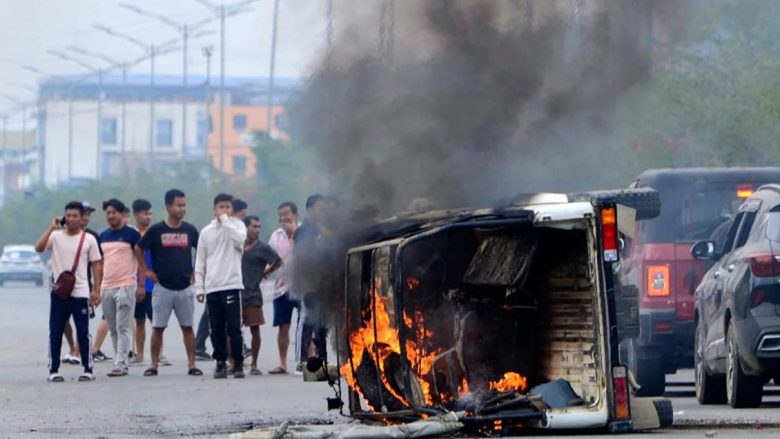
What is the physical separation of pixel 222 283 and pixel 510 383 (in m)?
7.37

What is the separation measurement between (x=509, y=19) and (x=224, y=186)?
2617 inches

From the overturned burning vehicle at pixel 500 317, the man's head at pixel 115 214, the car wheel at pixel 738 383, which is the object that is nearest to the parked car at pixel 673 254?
the car wheel at pixel 738 383

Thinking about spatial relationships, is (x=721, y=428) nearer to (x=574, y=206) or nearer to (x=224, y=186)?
(x=574, y=206)

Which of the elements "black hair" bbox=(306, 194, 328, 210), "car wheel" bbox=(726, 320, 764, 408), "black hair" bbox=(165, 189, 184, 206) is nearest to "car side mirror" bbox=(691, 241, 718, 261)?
"car wheel" bbox=(726, 320, 764, 408)

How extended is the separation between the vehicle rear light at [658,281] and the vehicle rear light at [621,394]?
4812 mm

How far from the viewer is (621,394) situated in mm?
10773

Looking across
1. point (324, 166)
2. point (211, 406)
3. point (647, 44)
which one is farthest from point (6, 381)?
point (647, 44)

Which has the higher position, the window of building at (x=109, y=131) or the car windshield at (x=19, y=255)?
the window of building at (x=109, y=131)

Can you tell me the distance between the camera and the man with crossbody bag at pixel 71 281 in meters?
18.2

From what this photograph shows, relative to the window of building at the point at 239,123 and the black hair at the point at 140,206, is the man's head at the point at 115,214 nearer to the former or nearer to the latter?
the black hair at the point at 140,206

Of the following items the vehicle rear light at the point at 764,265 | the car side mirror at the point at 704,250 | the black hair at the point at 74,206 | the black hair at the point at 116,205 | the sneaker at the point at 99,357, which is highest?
the black hair at the point at 116,205

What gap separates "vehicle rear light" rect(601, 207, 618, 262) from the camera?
10.6 metres

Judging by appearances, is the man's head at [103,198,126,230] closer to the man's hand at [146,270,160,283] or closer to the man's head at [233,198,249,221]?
the man's hand at [146,270,160,283]

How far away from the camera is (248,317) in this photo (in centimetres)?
1942
